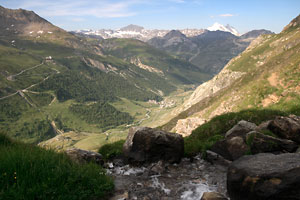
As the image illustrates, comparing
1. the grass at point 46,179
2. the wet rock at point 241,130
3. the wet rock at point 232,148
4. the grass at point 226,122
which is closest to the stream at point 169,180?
the wet rock at point 232,148

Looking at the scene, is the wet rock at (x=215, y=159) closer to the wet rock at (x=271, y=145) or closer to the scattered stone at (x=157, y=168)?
the wet rock at (x=271, y=145)

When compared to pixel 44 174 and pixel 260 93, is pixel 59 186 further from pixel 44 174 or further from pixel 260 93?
pixel 260 93

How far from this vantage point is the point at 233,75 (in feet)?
625

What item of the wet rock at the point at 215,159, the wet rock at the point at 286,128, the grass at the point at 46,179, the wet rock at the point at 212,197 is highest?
the wet rock at the point at 286,128

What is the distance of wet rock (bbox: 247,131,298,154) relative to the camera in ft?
35.4

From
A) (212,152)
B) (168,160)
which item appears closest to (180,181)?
(168,160)

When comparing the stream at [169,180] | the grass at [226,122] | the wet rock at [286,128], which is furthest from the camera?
the grass at [226,122]

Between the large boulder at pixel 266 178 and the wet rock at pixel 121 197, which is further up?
the large boulder at pixel 266 178

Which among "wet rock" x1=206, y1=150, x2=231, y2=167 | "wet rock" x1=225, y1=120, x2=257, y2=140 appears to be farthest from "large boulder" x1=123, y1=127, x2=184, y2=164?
"wet rock" x1=225, y1=120, x2=257, y2=140

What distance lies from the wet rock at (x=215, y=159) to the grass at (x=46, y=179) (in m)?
7.24

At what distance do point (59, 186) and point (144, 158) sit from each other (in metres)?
7.06

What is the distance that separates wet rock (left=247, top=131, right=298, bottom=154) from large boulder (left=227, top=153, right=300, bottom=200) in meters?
2.44

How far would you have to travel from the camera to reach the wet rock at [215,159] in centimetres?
1239

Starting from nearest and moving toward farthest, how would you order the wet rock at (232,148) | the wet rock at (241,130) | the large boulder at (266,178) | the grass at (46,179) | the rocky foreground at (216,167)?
the grass at (46,179)
the large boulder at (266,178)
the rocky foreground at (216,167)
the wet rock at (232,148)
the wet rock at (241,130)
